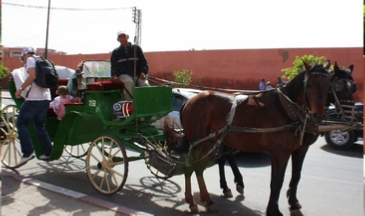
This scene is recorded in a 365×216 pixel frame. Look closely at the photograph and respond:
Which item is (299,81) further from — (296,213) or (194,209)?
(194,209)

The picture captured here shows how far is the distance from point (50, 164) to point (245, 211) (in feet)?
14.1

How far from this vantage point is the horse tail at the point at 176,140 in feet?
18.8

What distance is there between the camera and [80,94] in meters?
6.78

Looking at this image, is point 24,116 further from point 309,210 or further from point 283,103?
point 309,210

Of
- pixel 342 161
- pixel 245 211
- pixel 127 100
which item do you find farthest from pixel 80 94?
pixel 342 161

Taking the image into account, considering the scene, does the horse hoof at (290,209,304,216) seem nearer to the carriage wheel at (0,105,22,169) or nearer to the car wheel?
the carriage wheel at (0,105,22,169)

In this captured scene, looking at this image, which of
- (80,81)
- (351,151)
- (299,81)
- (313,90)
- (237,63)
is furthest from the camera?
(237,63)

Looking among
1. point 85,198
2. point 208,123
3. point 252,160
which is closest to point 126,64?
point 208,123

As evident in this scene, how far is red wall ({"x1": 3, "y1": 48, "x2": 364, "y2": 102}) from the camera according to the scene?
21234 millimetres

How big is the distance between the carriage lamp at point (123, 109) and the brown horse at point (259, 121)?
2.92 feet

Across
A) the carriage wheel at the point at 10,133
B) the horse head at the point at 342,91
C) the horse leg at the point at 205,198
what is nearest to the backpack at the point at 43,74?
the carriage wheel at the point at 10,133

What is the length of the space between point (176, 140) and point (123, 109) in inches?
38.0

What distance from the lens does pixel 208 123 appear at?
533cm

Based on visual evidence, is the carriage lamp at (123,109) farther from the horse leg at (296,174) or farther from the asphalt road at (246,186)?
the horse leg at (296,174)
